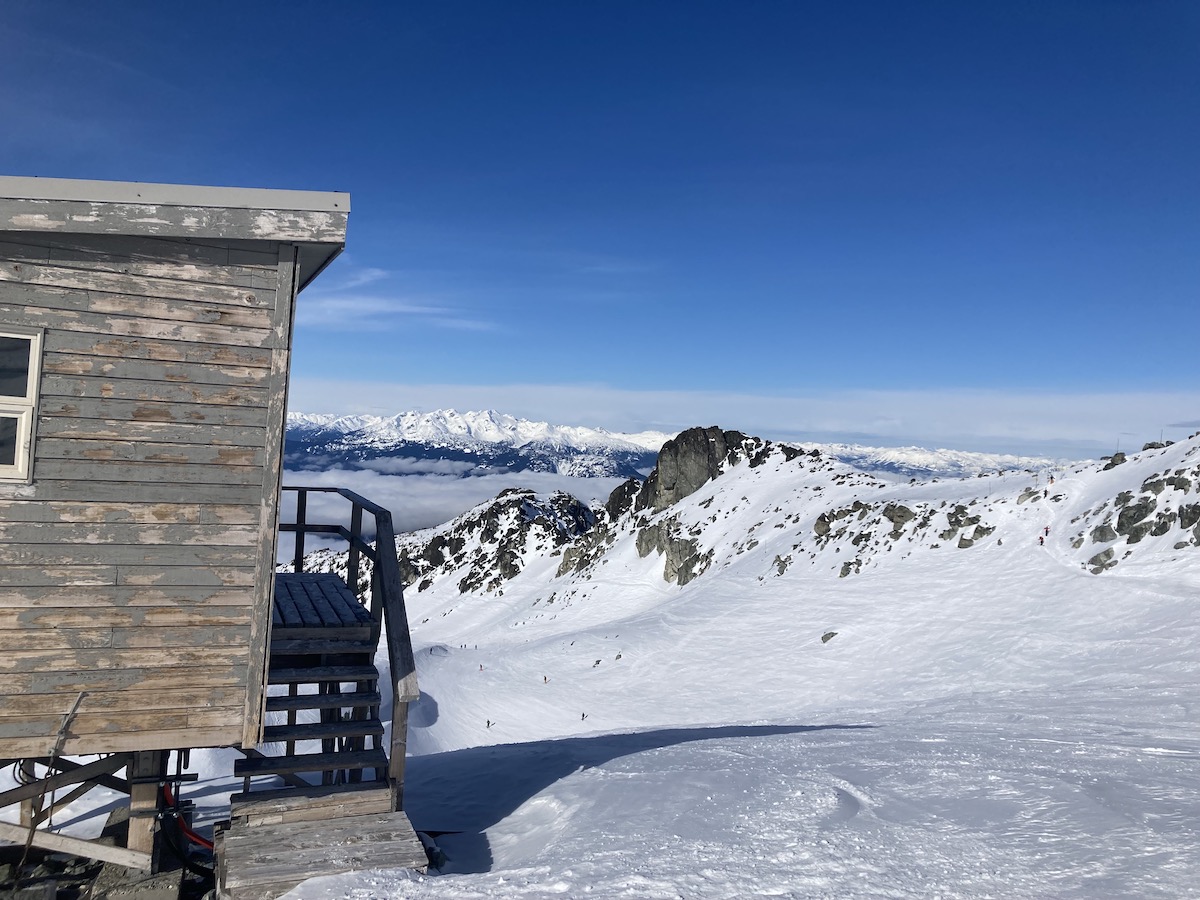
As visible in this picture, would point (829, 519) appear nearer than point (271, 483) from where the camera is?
No

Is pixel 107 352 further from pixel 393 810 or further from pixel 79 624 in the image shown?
pixel 393 810

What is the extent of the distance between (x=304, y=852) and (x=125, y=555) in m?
3.06

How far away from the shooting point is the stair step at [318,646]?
8.05 meters

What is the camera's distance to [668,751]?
1110cm

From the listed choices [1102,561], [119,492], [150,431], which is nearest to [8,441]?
[119,492]

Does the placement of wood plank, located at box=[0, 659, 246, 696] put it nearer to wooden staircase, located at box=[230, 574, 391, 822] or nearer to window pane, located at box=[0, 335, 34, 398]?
wooden staircase, located at box=[230, 574, 391, 822]

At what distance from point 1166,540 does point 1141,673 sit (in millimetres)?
9668

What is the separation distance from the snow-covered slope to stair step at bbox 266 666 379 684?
198cm

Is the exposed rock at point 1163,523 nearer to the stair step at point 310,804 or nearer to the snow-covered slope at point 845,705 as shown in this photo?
the snow-covered slope at point 845,705

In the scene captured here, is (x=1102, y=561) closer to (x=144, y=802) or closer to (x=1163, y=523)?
(x=1163, y=523)

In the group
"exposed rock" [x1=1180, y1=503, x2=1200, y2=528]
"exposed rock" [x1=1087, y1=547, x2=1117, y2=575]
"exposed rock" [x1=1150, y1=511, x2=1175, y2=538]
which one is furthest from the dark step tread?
"exposed rock" [x1=1150, y1=511, x2=1175, y2=538]

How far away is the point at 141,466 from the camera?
6902mm

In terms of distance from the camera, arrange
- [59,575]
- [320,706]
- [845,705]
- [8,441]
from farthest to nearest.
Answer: [845,705] → [320,706] → [59,575] → [8,441]

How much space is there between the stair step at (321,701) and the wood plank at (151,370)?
3.20m
